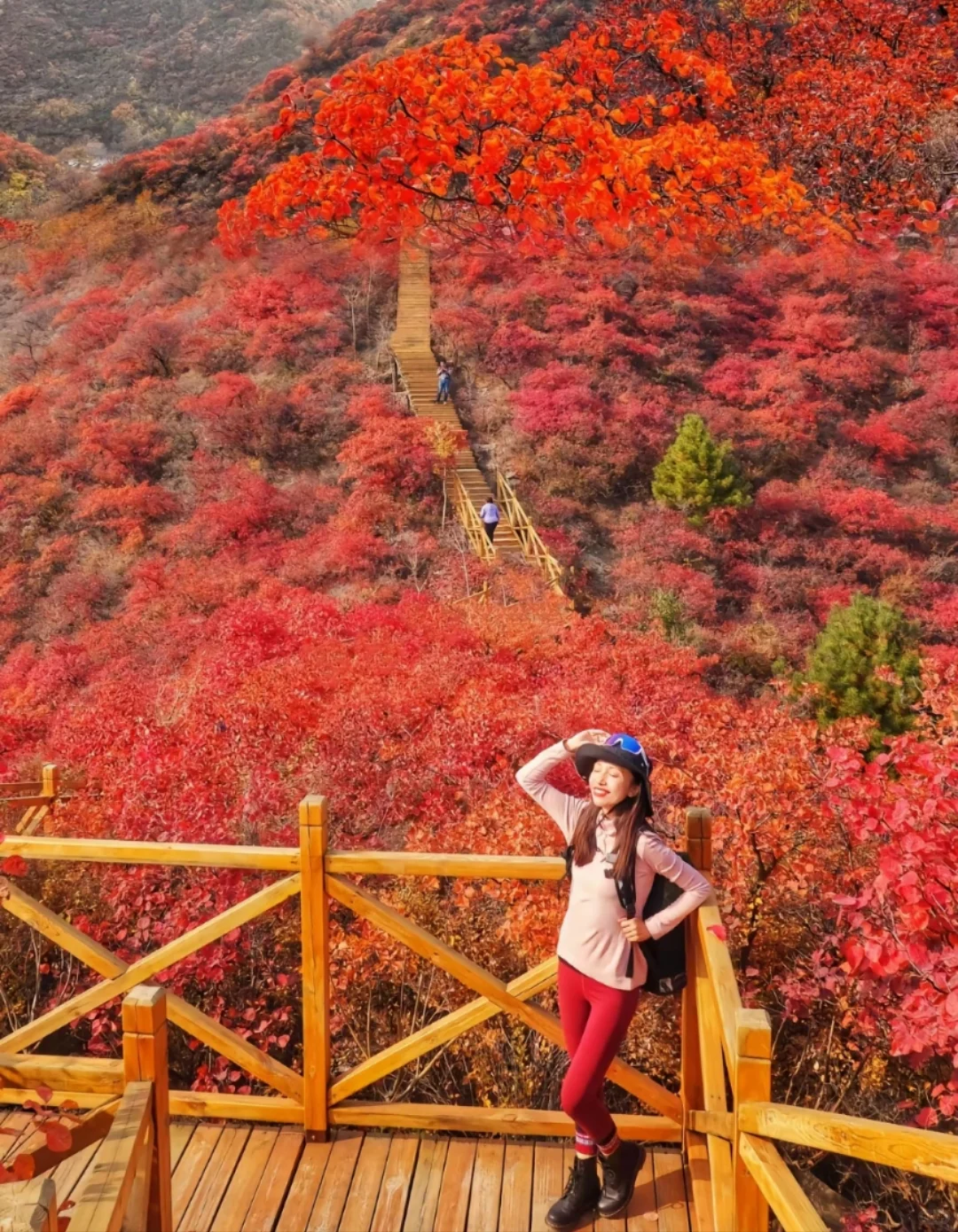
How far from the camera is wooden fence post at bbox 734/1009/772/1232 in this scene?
2.10 meters

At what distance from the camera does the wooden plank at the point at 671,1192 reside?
10.5 feet

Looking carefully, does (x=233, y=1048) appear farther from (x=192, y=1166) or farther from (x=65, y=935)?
(x=65, y=935)

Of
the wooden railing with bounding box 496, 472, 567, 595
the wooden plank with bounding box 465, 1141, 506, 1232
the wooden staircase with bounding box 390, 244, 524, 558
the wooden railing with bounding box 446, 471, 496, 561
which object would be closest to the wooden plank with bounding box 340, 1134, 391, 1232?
the wooden plank with bounding box 465, 1141, 506, 1232

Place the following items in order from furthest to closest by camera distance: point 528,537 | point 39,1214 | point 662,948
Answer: point 528,537 → point 662,948 → point 39,1214

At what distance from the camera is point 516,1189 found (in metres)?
3.40

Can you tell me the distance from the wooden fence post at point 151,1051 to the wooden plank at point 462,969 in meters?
1.19

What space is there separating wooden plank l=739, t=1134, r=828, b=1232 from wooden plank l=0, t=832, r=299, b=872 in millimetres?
1985

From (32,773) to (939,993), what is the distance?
8.57m

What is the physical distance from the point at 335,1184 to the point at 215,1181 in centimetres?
48

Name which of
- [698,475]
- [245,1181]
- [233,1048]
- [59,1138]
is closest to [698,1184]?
[245,1181]

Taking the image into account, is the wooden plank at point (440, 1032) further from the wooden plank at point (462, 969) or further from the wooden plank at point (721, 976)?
the wooden plank at point (721, 976)

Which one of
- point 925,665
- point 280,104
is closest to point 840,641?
point 925,665

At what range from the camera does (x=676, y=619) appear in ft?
41.6

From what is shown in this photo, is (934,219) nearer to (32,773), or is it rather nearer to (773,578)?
(773,578)
